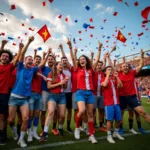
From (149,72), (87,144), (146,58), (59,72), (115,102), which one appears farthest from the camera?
(146,58)

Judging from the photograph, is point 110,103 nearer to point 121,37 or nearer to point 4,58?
point 4,58

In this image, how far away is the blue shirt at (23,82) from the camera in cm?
493

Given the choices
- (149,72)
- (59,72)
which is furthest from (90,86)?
(149,72)

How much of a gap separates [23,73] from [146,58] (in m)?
38.0

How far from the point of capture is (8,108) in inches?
204

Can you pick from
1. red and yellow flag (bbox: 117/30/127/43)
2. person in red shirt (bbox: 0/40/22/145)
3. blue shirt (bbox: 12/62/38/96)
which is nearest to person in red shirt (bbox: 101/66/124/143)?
blue shirt (bbox: 12/62/38/96)

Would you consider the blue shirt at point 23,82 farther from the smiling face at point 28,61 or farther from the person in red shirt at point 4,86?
the person in red shirt at point 4,86

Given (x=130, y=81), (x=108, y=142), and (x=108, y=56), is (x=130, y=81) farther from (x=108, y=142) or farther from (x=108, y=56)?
(x=108, y=142)

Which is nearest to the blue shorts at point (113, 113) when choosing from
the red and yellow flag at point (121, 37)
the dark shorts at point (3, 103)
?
the dark shorts at point (3, 103)

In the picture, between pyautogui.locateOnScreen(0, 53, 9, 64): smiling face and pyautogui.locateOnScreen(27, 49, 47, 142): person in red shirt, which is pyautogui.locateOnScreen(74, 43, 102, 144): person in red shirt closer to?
pyautogui.locateOnScreen(27, 49, 47, 142): person in red shirt

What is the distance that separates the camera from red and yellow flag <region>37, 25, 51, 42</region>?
7395mm

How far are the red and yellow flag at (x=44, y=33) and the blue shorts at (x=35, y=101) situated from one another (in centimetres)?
261

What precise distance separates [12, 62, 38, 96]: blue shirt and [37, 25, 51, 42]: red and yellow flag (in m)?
2.52

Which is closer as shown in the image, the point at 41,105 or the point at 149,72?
the point at 41,105
